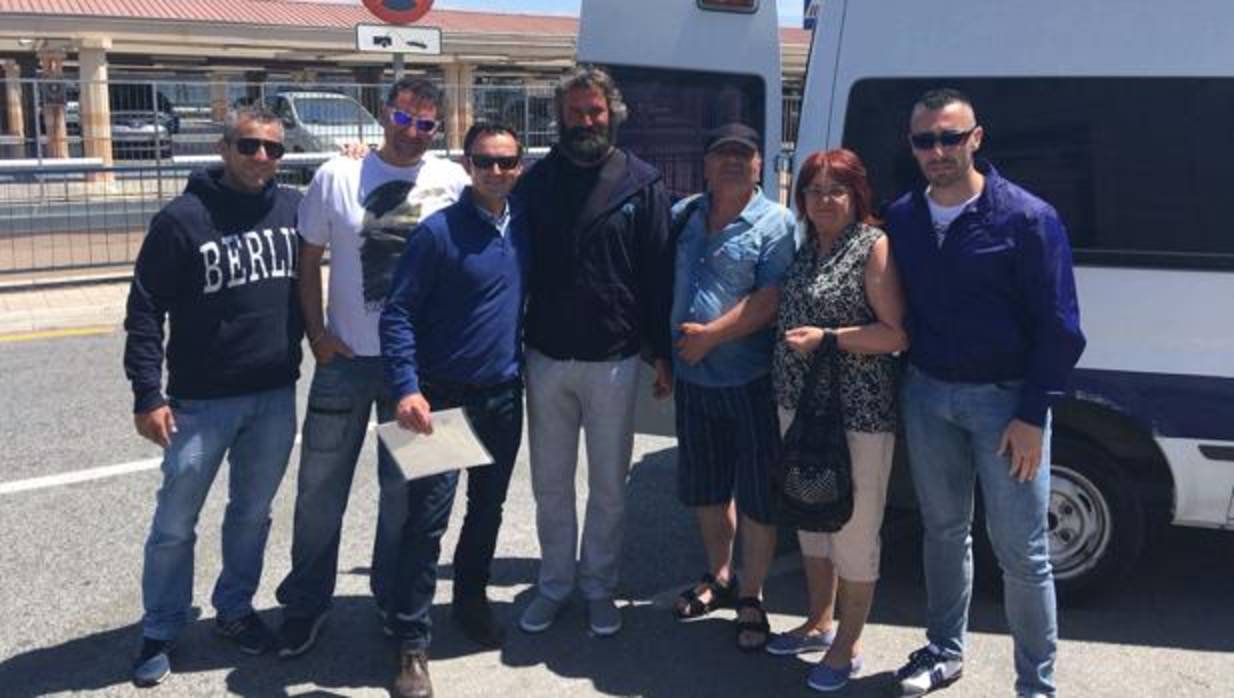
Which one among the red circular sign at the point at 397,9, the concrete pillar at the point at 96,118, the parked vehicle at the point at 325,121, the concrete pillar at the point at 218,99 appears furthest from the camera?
the parked vehicle at the point at 325,121

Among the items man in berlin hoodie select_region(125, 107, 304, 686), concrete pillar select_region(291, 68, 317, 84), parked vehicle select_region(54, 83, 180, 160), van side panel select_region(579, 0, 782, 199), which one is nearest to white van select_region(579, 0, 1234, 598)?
van side panel select_region(579, 0, 782, 199)

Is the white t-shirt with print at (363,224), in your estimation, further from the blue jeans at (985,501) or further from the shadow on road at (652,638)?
the blue jeans at (985,501)

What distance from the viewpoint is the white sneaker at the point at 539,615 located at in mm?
4262

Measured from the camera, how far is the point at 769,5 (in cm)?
460

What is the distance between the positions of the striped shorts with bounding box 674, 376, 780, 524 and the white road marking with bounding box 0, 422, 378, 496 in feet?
7.31

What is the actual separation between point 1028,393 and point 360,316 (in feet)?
6.87

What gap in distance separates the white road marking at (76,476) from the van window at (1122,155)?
3.31 metres

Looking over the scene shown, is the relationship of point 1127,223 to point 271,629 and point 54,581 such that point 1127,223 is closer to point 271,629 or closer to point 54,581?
point 271,629

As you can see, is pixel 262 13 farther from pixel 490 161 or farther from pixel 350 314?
pixel 490 161

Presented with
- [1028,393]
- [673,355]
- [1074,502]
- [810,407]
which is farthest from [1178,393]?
[673,355]

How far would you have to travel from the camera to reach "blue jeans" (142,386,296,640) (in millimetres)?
3746

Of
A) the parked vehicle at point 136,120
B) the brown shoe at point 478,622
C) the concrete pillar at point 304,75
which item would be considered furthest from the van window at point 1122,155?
the concrete pillar at point 304,75

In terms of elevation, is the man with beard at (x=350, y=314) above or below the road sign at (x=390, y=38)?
below

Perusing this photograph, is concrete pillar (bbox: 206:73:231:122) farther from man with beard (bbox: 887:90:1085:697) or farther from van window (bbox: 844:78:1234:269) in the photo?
man with beard (bbox: 887:90:1085:697)
